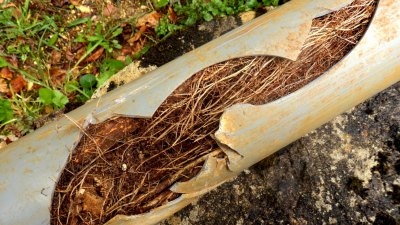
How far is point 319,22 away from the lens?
1.54 meters

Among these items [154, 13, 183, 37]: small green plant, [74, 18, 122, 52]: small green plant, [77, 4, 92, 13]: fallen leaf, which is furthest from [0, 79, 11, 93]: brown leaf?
[154, 13, 183, 37]: small green plant

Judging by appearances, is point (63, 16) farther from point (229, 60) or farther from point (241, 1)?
point (229, 60)

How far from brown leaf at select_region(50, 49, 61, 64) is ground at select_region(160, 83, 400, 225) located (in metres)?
1.64

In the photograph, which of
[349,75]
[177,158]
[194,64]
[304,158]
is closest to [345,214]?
[304,158]

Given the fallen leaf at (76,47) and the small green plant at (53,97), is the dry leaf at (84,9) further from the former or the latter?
the small green plant at (53,97)

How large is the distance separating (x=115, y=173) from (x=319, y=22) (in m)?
1.35

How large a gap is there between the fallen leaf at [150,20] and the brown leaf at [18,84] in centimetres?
103

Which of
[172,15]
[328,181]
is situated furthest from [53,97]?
[328,181]

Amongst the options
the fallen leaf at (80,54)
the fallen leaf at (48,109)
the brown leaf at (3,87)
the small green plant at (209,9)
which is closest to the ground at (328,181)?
the small green plant at (209,9)

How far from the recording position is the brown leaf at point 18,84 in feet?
7.54

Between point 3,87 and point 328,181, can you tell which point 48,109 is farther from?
point 328,181

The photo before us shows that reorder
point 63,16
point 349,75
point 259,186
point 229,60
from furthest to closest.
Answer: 1. point 63,16
2. point 259,186
3. point 229,60
4. point 349,75

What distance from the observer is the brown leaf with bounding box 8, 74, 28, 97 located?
7.54 ft

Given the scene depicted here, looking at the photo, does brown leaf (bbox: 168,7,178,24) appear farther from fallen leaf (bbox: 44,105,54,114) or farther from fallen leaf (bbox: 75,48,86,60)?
fallen leaf (bbox: 44,105,54,114)
